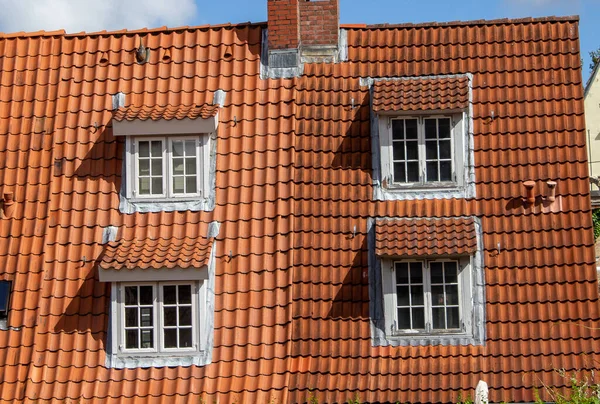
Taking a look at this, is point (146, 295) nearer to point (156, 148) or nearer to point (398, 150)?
point (156, 148)

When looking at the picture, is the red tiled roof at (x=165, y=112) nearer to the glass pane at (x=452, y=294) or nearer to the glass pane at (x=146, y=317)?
the glass pane at (x=146, y=317)

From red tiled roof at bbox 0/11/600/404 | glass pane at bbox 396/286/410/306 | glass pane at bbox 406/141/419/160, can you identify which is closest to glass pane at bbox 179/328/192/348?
red tiled roof at bbox 0/11/600/404

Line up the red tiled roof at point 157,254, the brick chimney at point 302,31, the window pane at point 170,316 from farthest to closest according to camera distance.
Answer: the brick chimney at point 302,31
the window pane at point 170,316
the red tiled roof at point 157,254

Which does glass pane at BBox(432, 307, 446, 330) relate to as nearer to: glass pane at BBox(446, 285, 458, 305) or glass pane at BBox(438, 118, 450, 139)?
glass pane at BBox(446, 285, 458, 305)

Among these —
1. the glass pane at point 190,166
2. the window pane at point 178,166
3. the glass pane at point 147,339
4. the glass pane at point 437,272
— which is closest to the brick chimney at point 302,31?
the glass pane at point 190,166

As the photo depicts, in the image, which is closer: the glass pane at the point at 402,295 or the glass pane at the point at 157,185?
the glass pane at the point at 402,295

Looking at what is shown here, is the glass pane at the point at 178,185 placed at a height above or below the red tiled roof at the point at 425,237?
above

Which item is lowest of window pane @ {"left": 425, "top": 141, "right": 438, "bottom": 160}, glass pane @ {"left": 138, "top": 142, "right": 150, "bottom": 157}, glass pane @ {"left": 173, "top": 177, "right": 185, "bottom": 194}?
glass pane @ {"left": 173, "top": 177, "right": 185, "bottom": 194}

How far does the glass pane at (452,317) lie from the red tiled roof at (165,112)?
14.0 feet

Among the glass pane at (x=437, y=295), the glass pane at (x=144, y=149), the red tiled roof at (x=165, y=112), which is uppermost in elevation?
the red tiled roof at (x=165, y=112)

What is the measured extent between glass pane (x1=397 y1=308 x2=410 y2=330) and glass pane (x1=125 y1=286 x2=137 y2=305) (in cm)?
357

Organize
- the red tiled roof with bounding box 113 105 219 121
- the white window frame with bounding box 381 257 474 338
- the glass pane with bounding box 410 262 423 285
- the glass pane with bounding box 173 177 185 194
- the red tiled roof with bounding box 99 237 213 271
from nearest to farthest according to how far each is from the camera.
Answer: the red tiled roof with bounding box 99 237 213 271, the white window frame with bounding box 381 257 474 338, the glass pane with bounding box 410 262 423 285, the red tiled roof with bounding box 113 105 219 121, the glass pane with bounding box 173 177 185 194

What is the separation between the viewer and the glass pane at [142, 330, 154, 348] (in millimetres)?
12508

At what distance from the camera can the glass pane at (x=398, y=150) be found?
13336 mm
